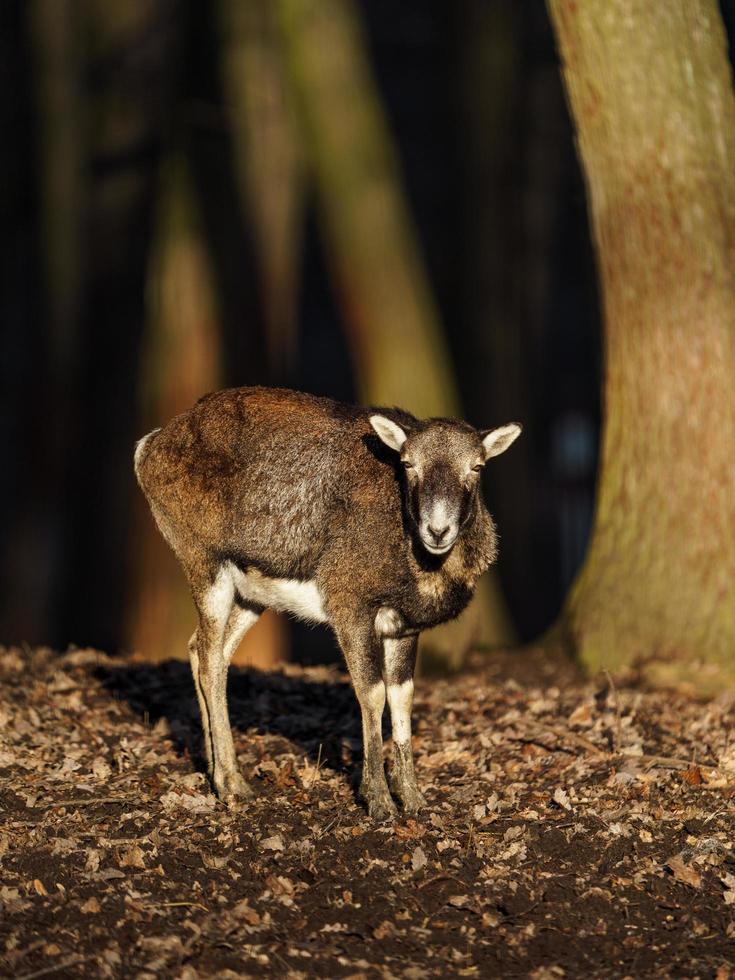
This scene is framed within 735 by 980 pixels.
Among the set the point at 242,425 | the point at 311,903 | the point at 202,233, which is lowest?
the point at 311,903

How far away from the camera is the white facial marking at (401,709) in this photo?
30.7 ft

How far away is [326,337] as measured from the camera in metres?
32.8

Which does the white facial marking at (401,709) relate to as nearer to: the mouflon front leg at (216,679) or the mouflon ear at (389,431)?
the mouflon front leg at (216,679)

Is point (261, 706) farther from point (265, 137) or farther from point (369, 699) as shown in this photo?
point (265, 137)

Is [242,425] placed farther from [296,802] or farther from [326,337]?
[326,337]

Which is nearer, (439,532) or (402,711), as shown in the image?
(439,532)

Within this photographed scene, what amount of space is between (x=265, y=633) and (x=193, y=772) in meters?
7.07

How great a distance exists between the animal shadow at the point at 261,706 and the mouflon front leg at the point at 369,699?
1.97ft

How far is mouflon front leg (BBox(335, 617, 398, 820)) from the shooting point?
360 inches

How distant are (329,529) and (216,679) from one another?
1209 millimetres

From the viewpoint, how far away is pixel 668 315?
12492mm

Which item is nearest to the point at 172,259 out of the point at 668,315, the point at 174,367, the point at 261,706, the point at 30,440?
the point at 174,367

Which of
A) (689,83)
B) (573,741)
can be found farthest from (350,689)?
(689,83)

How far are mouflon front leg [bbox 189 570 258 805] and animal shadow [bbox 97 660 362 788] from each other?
428 millimetres
